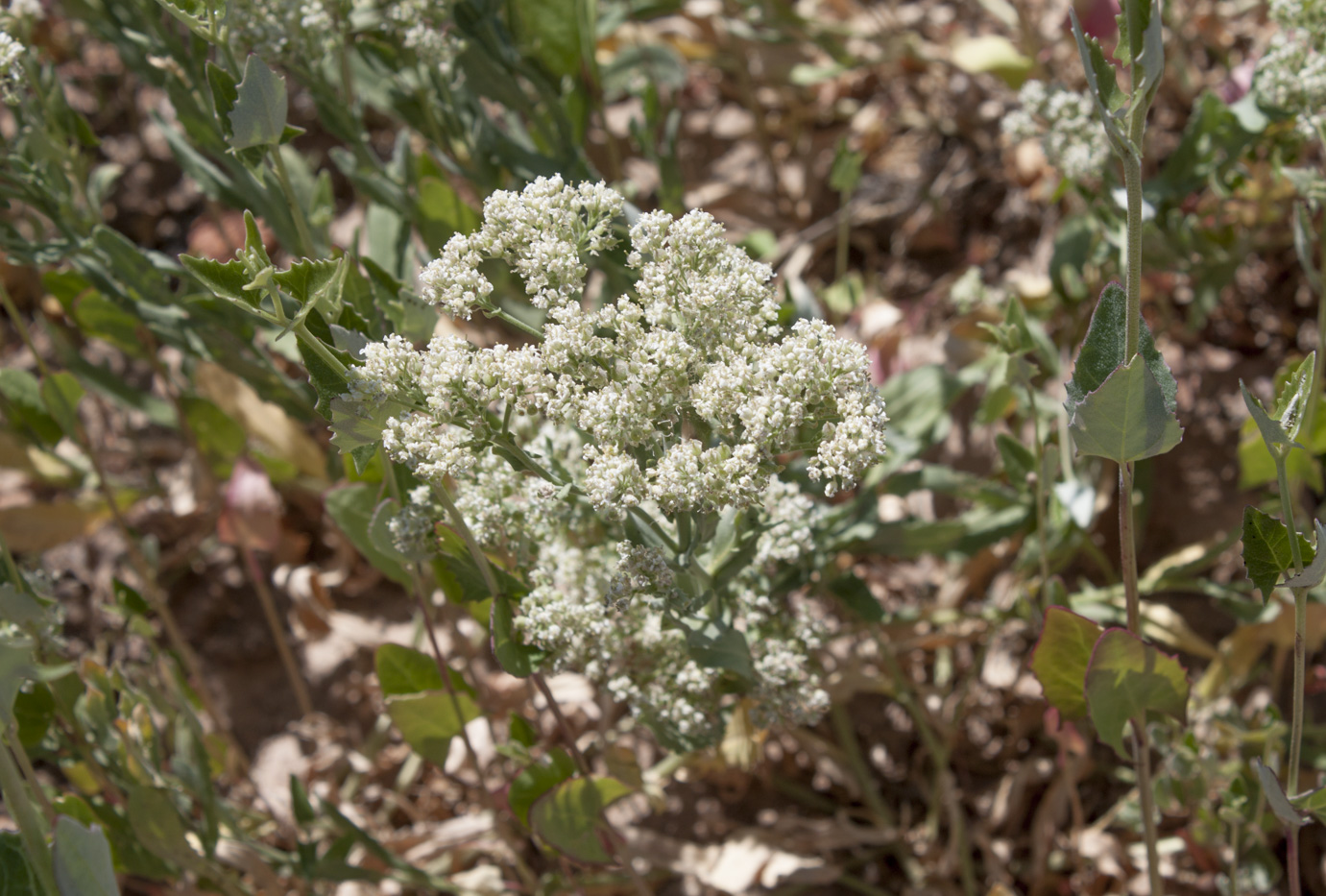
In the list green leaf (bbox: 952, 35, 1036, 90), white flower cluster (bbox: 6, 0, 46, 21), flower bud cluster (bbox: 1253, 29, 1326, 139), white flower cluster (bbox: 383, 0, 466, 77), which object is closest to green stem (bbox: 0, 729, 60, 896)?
white flower cluster (bbox: 383, 0, 466, 77)

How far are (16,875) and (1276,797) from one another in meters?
1.17

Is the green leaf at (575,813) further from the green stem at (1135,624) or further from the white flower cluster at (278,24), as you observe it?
the white flower cluster at (278,24)

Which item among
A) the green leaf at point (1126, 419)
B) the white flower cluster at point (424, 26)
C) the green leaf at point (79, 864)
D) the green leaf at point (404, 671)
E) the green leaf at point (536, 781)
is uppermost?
the white flower cluster at point (424, 26)

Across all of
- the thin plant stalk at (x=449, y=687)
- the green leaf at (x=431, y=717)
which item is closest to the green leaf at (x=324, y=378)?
the thin plant stalk at (x=449, y=687)

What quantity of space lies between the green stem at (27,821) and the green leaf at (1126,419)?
3.11 ft

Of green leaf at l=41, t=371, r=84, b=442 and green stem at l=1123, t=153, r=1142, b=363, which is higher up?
green leaf at l=41, t=371, r=84, b=442

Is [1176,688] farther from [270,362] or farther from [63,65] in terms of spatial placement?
[63,65]

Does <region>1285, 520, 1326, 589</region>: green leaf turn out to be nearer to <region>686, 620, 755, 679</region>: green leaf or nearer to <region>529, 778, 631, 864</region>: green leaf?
<region>686, 620, 755, 679</region>: green leaf

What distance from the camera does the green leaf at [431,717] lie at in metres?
1.32

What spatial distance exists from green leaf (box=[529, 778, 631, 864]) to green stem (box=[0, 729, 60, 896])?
1.59 ft

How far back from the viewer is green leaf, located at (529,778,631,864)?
1.26 meters

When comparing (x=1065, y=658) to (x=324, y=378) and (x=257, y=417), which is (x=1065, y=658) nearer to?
(x=324, y=378)

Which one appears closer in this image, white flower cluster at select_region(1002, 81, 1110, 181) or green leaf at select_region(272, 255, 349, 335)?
green leaf at select_region(272, 255, 349, 335)

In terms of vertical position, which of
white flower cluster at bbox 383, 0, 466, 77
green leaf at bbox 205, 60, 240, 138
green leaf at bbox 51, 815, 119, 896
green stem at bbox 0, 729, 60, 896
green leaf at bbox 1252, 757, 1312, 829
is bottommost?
green leaf at bbox 1252, 757, 1312, 829
